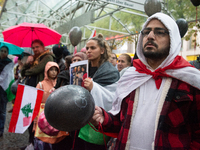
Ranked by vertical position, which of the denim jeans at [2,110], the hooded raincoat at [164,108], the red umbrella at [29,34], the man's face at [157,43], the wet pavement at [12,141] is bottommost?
the wet pavement at [12,141]

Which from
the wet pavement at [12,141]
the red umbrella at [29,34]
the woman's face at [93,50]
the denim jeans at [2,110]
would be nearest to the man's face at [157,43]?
the woman's face at [93,50]

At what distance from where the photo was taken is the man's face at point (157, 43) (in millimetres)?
1512

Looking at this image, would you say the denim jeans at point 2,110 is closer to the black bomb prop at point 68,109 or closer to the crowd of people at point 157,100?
the crowd of people at point 157,100

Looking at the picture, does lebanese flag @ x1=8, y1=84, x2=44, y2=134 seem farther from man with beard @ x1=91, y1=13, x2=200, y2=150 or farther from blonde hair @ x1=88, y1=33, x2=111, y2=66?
man with beard @ x1=91, y1=13, x2=200, y2=150

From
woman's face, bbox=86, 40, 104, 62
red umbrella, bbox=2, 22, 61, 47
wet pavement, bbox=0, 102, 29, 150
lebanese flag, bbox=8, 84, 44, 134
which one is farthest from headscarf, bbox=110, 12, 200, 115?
wet pavement, bbox=0, 102, 29, 150

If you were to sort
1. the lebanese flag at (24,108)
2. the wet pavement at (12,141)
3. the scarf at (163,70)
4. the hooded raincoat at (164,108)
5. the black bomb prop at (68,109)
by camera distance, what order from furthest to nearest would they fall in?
the wet pavement at (12,141), the lebanese flag at (24,108), the scarf at (163,70), the hooded raincoat at (164,108), the black bomb prop at (68,109)

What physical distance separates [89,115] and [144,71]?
69cm

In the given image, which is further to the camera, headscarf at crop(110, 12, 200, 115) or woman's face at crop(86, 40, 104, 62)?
woman's face at crop(86, 40, 104, 62)

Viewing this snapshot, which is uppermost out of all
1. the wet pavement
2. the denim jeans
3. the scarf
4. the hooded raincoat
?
the scarf

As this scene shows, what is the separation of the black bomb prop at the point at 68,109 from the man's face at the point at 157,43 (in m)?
0.71

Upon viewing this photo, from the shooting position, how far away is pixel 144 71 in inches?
62.6

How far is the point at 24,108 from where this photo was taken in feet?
10.1

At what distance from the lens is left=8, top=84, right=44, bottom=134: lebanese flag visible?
3051mm

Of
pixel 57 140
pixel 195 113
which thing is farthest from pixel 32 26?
pixel 195 113
